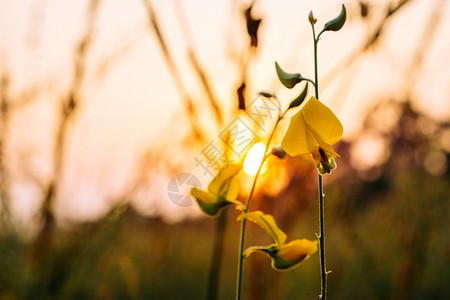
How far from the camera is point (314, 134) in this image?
1.36ft

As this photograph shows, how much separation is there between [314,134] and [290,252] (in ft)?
0.46


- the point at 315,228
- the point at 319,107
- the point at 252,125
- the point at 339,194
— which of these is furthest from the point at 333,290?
the point at 319,107

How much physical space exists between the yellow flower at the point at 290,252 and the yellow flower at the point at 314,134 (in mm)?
99

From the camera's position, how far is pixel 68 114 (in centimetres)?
85

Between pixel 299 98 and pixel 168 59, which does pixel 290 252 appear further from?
pixel 168 59

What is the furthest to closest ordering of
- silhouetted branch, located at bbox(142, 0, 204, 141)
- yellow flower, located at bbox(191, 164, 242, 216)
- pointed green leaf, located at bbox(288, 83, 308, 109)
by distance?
silhouetted branch, located at bbox(142, 0, 204, 141), yellow flower, located at bbox(191, 164, 242, 216), pointed green leaf, located at bbox(288, 83, 308, 109)

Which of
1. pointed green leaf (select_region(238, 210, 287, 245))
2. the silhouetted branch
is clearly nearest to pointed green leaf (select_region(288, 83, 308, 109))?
pointed green leaf (select_region(238, 210, 287, 245))

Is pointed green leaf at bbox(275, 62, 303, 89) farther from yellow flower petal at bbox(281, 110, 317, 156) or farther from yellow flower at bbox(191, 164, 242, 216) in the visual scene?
yellow flower at bbox(191, 164, 242, 216)

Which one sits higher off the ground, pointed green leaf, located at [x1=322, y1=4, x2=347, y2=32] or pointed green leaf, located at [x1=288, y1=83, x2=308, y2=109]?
pointed green leaf, located at [x1=322, y1=4, x2=347, y2=32]

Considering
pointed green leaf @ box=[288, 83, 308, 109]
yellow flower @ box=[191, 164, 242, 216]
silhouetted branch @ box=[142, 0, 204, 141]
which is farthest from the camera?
silhouetted branch @ box=[142, 0, 204, 141]

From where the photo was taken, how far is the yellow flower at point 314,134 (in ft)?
1.30

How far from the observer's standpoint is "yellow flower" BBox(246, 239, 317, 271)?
0.45 meters

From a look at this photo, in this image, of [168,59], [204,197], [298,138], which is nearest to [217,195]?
[204,197]

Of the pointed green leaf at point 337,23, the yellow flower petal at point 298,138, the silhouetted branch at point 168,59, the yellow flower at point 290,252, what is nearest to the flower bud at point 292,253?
the yellow flower at point 290,252
